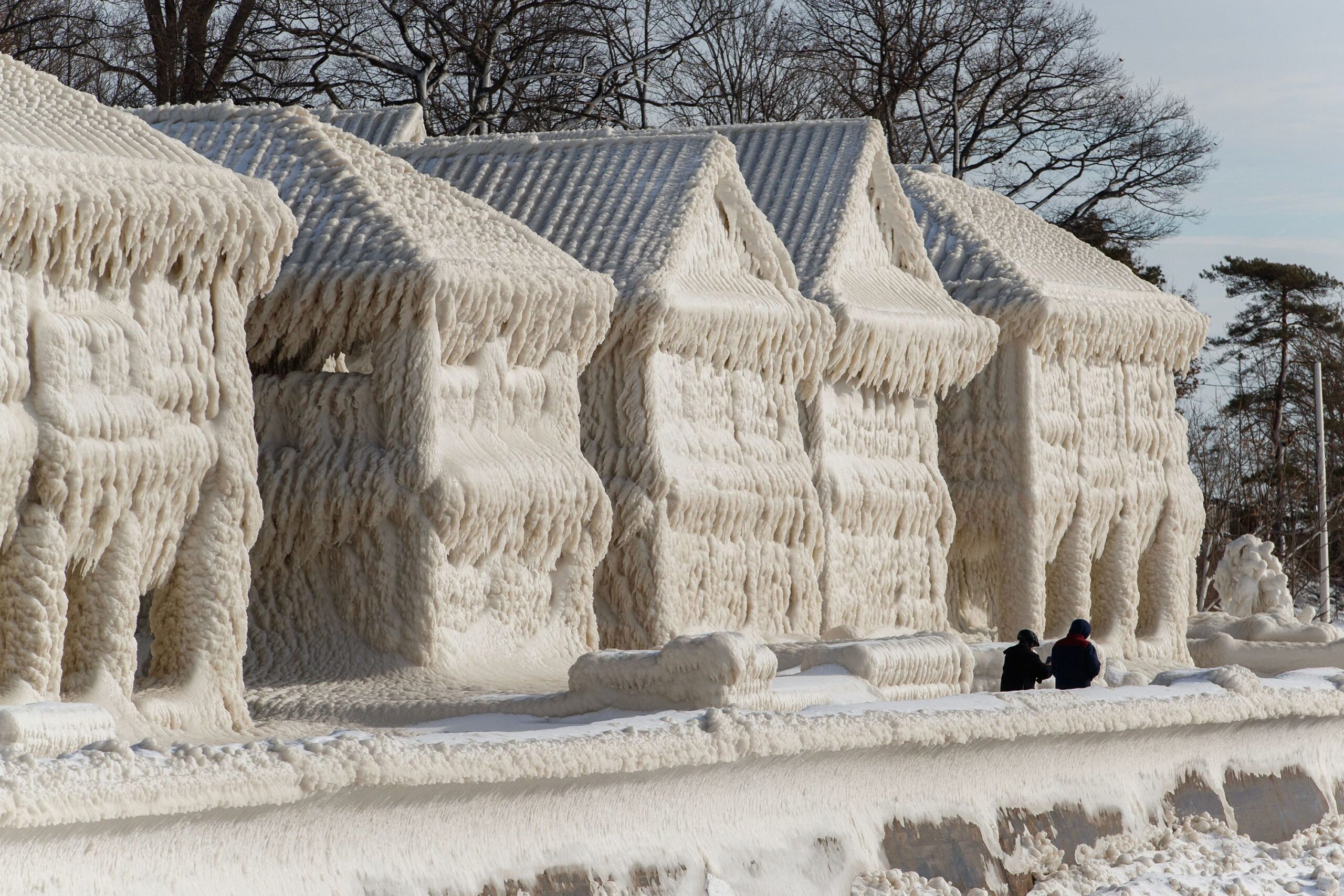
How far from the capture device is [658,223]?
15539 mm

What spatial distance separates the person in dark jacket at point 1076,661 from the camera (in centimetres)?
1280

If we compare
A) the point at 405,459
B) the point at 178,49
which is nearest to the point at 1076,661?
the point at 405,459

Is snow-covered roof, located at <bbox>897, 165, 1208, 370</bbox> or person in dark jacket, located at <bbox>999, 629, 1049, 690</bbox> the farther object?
snow-covered roof, located at <bbox>897, 165, 1208, 370</bbox>

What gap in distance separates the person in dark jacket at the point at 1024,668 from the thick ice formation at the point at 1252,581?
1045cm

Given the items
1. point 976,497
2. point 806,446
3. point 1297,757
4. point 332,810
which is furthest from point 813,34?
point 332,810

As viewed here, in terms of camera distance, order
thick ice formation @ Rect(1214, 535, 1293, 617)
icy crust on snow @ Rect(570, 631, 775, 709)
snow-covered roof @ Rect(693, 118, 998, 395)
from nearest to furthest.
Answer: icy crust on snow @ Rect(570, 631, 775, 709)
snow-covered roof @ Rect(693, 118, 998, 395)
thick ice formation @ Rect(1214, 535, 1293, 617)

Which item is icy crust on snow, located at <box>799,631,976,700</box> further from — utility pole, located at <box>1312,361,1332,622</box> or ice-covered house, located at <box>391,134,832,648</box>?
utility pole, located at <box>1312,361,1332,622</box>

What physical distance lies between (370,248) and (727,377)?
3672 millimetres

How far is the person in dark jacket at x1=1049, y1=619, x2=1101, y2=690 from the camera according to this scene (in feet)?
42.0

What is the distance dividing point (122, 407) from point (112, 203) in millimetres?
961

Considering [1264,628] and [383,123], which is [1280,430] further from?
[383,123]

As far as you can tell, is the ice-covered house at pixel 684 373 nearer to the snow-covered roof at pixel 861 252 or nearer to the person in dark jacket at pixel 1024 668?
the snow-covered roof at pixel 861 252

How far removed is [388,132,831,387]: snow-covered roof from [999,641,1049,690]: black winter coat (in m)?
3.48

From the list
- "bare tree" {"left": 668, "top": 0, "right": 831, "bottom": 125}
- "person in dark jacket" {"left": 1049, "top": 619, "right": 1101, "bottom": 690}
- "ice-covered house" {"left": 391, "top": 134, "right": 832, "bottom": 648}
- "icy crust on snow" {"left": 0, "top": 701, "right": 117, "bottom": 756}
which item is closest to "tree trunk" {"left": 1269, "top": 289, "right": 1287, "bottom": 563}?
"bare tree" {"left": 668, "top": 0, "right": 831, "bottom": 125}
